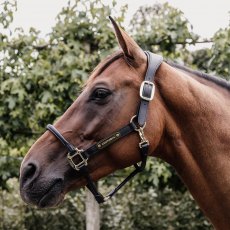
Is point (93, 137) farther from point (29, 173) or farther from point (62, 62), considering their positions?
point (62, 62)

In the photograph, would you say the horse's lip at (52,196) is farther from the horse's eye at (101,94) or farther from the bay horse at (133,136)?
the horse's eye at (101,94)

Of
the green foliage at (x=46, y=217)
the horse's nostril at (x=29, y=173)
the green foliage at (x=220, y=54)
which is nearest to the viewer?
the horse's nostril at (x=29, y=173)

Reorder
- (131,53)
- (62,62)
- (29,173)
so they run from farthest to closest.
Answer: (62,62) → (131,53) → (29,173)

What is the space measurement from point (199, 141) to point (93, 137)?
535mm

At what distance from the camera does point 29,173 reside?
7.72 ft

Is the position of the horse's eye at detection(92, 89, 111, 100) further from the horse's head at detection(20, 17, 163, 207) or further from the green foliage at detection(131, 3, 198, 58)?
the green foliage at detection(131, 3, 198, 58)

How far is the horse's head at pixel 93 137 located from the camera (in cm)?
236

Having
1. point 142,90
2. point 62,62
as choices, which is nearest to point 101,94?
point 142,90

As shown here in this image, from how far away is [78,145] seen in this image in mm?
2406

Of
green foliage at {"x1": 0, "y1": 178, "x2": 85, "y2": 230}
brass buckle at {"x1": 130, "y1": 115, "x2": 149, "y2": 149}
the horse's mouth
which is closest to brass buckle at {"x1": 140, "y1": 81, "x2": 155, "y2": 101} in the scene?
brass buckle at {"x1": 130, "y1": 115, "x2": 149, "y2": 149}

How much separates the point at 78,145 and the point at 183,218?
20.5 feet

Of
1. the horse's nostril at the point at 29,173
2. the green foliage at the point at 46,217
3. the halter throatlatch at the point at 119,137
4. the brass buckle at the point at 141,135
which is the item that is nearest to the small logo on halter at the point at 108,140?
the halter throatlatch at the point at 119,137

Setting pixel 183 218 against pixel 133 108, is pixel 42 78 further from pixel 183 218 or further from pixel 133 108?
pixel 183 218

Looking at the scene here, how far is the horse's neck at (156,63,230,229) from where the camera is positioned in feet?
7.89
